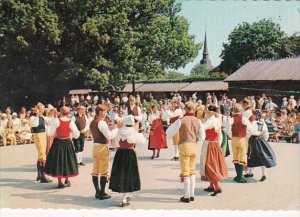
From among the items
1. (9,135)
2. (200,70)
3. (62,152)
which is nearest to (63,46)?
(9,135)

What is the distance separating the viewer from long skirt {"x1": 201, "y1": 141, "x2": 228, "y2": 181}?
738 cm

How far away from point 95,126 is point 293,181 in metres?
4.21

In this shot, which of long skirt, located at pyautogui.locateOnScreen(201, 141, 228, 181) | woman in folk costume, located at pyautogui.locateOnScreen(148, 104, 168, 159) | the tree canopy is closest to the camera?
long skirt, located at pyautogui.locateOnScreen(201, 141, 228, 181)

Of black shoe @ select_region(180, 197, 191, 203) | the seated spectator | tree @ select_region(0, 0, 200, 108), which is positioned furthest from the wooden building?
black shoe @ select_region(180, 197, 191, 203)

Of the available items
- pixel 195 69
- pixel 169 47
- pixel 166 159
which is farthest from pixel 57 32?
pixel 195 69

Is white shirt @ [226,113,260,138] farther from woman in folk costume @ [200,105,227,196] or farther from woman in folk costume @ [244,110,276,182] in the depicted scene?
woman in folk costume @ [200,105,227,196]

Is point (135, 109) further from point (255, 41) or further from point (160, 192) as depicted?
point (255, 41)

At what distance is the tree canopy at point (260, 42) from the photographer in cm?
4419

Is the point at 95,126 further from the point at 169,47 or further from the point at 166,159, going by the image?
the point at 169,47

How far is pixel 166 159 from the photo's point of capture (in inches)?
460

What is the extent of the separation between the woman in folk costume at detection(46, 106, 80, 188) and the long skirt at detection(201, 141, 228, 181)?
246 centimetres

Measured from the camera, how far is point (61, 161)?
25.9 ft

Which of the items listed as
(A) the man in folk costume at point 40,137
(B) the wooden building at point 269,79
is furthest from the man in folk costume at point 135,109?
(B) the wooden building at point 269,79

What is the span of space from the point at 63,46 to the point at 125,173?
2221cm
